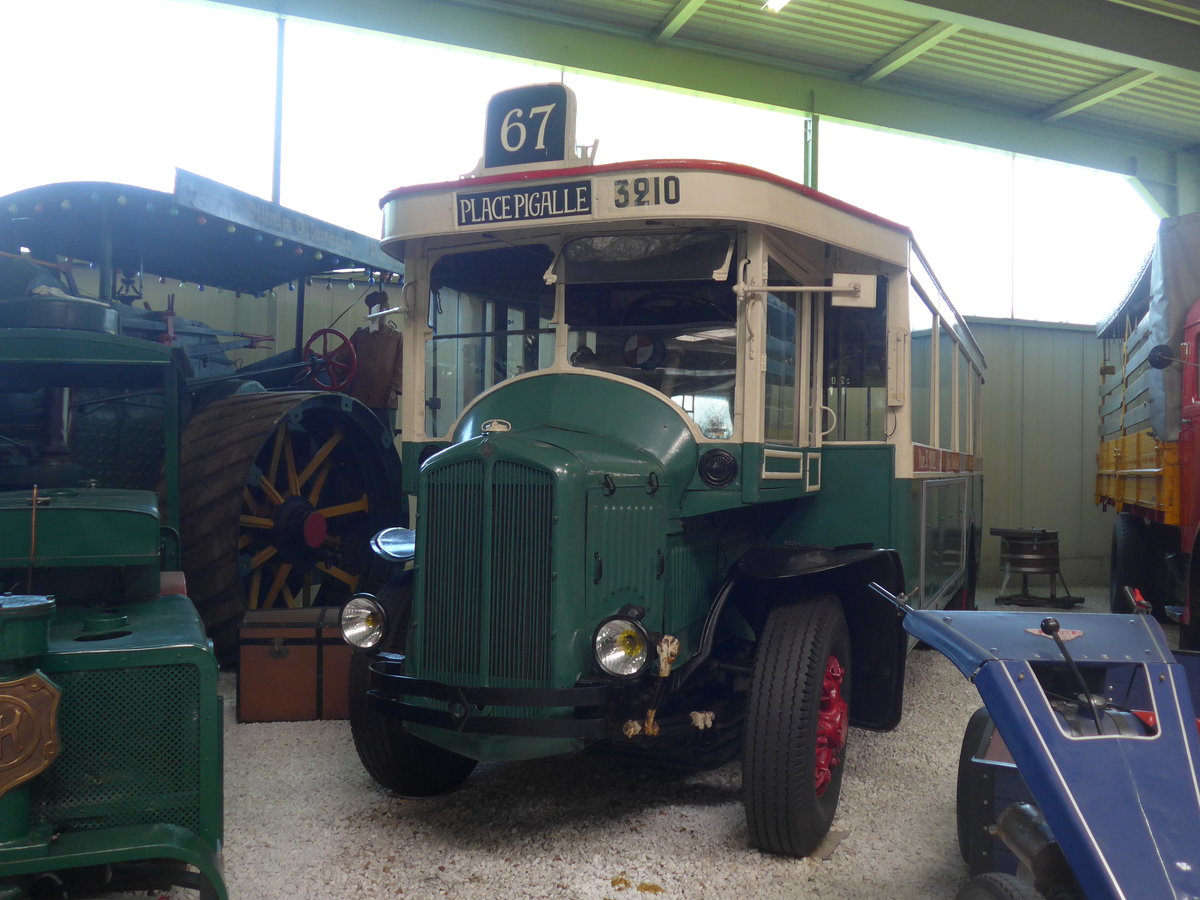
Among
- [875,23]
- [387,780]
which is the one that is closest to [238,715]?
[387,780]

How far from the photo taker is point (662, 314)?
350 cm

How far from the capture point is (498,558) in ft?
9.48

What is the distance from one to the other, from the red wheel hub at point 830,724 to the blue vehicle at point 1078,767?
2.07ft

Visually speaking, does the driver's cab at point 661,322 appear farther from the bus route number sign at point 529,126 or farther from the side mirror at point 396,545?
the side mirror at point 396,545

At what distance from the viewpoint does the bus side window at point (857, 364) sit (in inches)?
166

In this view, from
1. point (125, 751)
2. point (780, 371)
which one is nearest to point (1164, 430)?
point (780, 371)

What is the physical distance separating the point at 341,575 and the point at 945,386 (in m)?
3.68

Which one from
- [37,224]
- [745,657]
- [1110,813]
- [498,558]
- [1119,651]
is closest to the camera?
[1110,813]

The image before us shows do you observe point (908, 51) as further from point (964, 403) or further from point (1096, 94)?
point (964, 403)

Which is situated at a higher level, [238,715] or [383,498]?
[383,498]

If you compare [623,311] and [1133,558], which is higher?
[623,311]

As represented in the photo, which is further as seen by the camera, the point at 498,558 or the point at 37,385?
the point at 37,385

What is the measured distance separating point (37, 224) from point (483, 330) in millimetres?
3339

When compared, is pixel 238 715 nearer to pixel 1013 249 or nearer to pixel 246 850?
pixel 246 850
